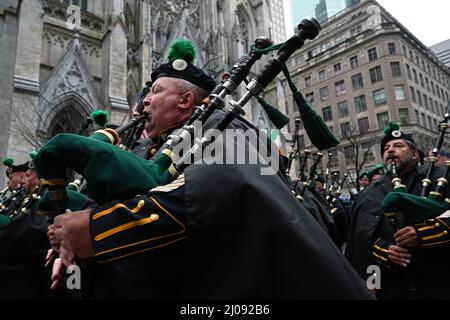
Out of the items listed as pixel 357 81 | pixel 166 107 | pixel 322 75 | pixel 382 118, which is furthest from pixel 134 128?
pixel 322 75

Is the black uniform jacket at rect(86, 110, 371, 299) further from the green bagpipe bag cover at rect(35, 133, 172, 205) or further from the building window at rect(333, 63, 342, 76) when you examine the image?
the building window at rect(333, 63, 342, 76)

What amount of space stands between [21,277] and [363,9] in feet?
213

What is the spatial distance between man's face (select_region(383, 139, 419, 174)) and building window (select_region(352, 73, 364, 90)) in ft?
161

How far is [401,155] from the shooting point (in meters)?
4.27

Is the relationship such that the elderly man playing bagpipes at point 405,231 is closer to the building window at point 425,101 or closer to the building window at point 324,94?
the building window at point 324,94

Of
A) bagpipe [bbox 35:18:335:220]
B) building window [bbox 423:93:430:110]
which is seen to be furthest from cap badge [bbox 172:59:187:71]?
building window [bbox 423:93:430:110]

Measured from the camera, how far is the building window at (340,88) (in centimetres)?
5062

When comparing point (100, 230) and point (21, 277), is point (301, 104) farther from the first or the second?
point (21, 277)

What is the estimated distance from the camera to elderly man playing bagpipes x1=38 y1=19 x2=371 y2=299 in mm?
1334

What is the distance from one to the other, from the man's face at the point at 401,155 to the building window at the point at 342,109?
160 ft

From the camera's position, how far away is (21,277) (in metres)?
3.96

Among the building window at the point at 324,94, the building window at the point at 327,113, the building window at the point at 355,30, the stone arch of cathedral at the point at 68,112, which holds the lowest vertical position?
the stone arch of cathedral at the point at 68,112

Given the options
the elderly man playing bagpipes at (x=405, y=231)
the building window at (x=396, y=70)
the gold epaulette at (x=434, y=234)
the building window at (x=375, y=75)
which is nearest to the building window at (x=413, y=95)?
the building window at (x=396, y=70)

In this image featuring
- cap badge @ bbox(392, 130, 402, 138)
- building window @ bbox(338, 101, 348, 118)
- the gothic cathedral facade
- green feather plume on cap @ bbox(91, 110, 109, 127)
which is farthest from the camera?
building window @ bbox(338, 101, 348, 118)
